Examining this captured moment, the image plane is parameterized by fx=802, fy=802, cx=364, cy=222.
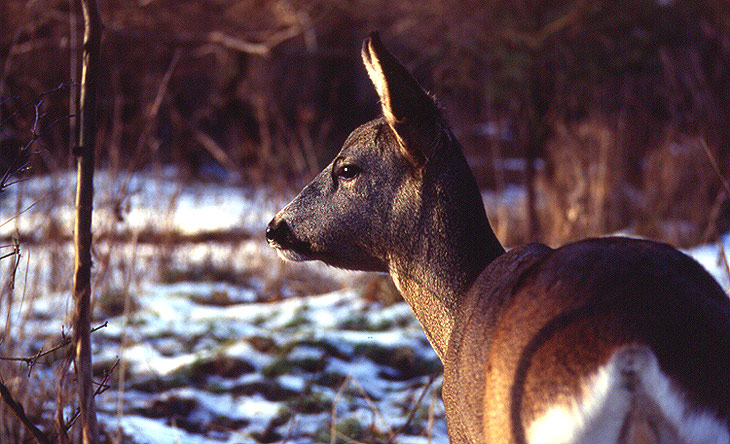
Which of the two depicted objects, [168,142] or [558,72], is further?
[168,142]

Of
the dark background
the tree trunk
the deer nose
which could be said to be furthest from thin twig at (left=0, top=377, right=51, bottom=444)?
the dark background

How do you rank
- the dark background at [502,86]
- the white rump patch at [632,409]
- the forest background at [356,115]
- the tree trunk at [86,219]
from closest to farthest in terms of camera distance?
the white rump patch at [632,409] → the tree trunk at [86,219] → the forest background at [356,115] → the dark background at [502,86]

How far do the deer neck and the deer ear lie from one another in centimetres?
13

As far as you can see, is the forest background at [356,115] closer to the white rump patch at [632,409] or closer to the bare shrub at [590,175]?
the bare shrub at [590,175]

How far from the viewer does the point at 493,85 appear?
13.2 m

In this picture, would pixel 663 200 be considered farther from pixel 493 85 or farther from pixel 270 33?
pixel 270 33

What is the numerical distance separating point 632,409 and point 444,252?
1012 mm

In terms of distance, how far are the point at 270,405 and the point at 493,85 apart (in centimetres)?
953

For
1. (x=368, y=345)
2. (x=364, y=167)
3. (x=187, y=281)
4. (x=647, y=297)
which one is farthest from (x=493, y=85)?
(x=647, y=297)

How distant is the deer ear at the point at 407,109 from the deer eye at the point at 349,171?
21cm

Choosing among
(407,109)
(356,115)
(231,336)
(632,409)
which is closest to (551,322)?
(632,409)

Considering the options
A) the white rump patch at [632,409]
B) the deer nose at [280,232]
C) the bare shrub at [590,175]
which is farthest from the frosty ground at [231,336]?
the bare shrub at [590,175]

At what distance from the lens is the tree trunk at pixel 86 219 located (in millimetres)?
2297

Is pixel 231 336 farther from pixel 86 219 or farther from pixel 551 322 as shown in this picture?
pixel 551 322
